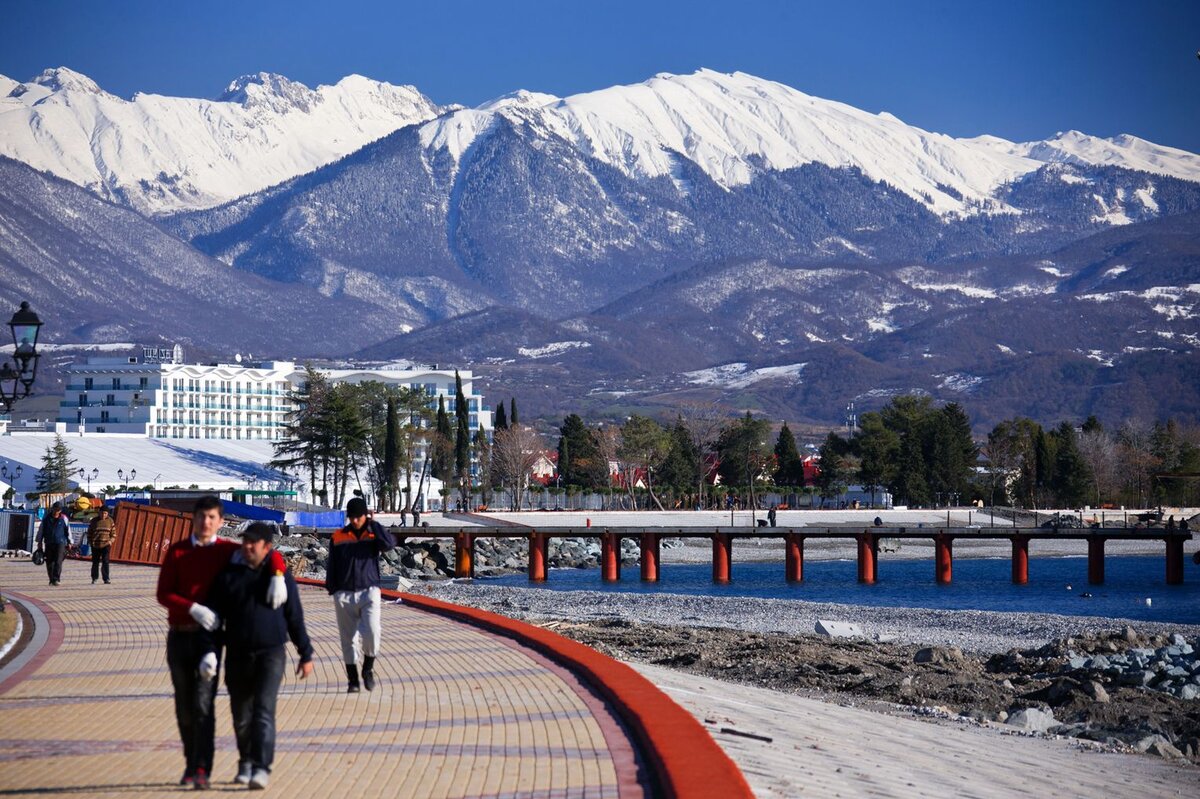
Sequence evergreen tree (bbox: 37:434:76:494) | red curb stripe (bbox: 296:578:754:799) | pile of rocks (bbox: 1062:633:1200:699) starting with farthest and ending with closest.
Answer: evergreen tree (bbox: 37:434:76:494) → pile of rocks (bbox: 1062:633:1200:699) → red curb stripe (bbox: 296:578:754:799)

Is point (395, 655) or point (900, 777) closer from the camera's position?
point (900, 777)

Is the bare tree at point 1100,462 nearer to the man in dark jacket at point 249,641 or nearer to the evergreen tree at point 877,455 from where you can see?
the evergreen tree at point 877,455

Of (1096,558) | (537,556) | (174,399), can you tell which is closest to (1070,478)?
(1096,558)

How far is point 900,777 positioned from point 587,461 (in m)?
116

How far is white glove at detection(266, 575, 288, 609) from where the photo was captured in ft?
41.4

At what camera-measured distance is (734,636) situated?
31.8m

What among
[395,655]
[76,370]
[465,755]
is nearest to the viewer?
[465,755]

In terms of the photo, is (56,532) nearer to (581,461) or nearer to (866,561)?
(866,561)

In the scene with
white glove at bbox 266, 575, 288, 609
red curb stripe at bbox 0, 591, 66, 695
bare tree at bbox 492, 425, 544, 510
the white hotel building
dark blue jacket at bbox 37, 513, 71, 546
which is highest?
the white hotel building

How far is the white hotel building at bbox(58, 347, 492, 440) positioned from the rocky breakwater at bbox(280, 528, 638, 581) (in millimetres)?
76119

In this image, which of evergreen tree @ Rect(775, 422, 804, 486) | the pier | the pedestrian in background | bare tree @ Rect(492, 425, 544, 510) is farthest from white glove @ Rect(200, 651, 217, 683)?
evergreen tree @ Rect(775, 422, 804, 486)

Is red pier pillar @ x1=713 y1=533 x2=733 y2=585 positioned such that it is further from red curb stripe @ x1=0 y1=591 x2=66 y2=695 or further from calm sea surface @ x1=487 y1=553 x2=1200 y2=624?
red curb stripe @ x1=0 y1=591 x2=66 y2=695

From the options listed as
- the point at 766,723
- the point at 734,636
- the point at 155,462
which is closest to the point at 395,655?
the point at 766,723

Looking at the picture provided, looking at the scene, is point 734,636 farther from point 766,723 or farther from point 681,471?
point 681,471
